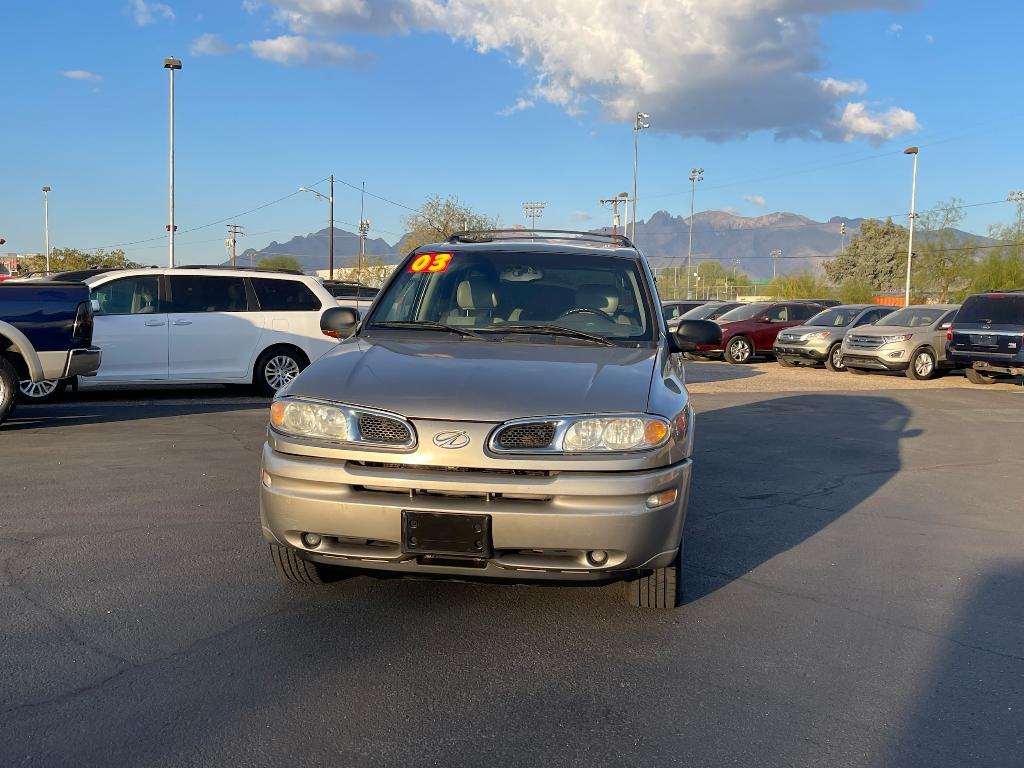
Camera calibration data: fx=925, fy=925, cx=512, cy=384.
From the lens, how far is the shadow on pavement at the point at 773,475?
18.1 feet

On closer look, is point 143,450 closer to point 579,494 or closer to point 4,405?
point 4,405

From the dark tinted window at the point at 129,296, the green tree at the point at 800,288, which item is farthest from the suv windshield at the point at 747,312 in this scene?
the green tree at the point at 800,288

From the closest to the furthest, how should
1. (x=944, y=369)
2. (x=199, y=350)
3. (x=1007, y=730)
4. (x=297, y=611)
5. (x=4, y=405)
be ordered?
(x=1007, y=730)
(x=297, y=611)
(x=4, y=405)
(x=199, y=350)
(x=944, y=369)

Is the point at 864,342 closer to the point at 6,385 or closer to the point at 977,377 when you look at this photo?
the point at 977,377

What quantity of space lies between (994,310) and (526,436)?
16.2 metres

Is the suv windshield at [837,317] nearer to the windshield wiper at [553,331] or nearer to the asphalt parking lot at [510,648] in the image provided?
the asphalt parking lot at [510,648]

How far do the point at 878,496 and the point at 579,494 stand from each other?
445cm

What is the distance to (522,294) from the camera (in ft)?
17.6

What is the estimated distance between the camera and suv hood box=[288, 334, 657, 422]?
3742 mm

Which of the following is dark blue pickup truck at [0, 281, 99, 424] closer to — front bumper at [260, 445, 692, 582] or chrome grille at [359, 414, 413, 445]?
front bumper at [260, 445, 692, 582]

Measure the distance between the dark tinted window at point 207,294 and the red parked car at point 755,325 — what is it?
46.3 feet

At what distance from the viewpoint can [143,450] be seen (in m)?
8.37

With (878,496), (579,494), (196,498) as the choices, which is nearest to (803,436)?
(878,496)

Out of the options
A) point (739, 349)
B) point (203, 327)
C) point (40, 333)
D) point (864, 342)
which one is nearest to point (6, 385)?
point (40, 333)
